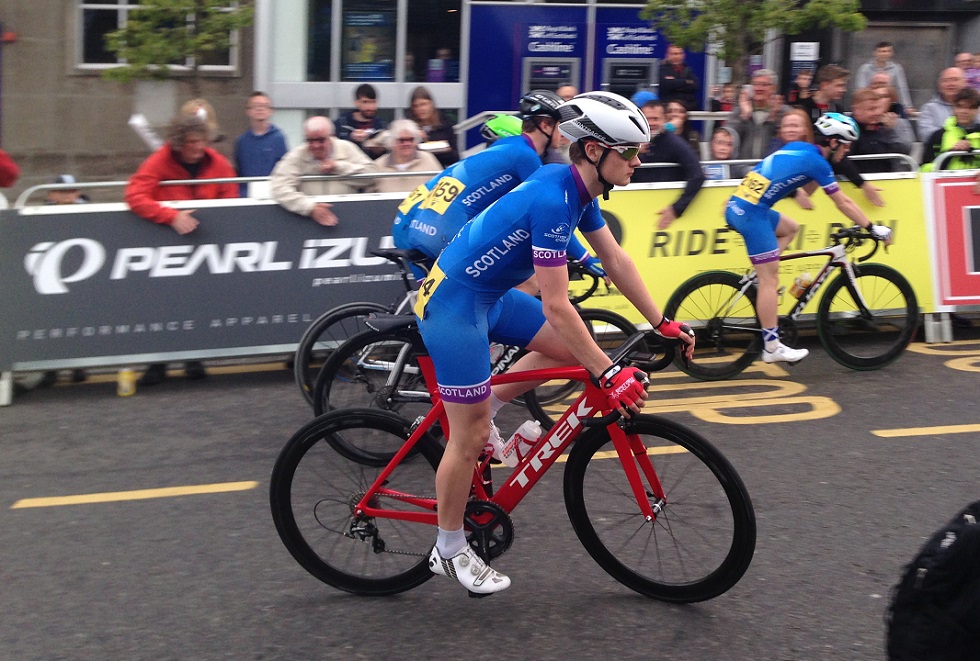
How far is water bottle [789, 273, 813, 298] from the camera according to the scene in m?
8.38

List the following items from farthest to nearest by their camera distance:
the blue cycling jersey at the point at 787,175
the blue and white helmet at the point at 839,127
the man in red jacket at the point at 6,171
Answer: the blue and white helmet at the point at 839,127
the blue cycling jersey at the point at 787,175
the man in red jacket at the point at 6,171

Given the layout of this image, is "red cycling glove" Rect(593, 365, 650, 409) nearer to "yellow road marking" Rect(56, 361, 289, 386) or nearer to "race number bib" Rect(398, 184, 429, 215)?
"race number bib" Rect(398, 184, 429, 215)

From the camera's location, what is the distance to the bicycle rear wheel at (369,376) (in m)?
6.08

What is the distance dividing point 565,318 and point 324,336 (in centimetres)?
314

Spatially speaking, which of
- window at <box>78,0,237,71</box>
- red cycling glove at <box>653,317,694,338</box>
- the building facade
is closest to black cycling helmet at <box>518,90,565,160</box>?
red cycling glove at <box>653,317,694,338</box>

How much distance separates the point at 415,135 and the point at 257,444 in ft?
10.4

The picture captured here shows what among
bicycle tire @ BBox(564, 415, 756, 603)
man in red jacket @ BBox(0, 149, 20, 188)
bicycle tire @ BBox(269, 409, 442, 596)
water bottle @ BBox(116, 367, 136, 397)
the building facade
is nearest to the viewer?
bicycle tire @ BBox(564, 415, 756, 603)

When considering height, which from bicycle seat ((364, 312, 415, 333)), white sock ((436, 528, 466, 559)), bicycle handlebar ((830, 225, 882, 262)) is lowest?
white sock ((436, 528, 466, 559))

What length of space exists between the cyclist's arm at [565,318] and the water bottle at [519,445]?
56 centimetres

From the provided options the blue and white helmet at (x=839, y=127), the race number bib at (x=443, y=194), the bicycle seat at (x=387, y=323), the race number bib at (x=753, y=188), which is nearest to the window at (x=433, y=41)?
the blue and white helmet at (x=839, y=127)

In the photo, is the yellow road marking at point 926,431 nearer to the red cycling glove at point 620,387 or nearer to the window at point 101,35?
the red cycling glove at point 620,387

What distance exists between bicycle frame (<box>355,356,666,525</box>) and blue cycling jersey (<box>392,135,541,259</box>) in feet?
6.35

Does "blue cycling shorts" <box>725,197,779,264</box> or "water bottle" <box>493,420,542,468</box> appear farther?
"blue cycling shorts" <box>725,197,779,264</box>

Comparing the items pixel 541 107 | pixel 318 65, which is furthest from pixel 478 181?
pixel 318 65
